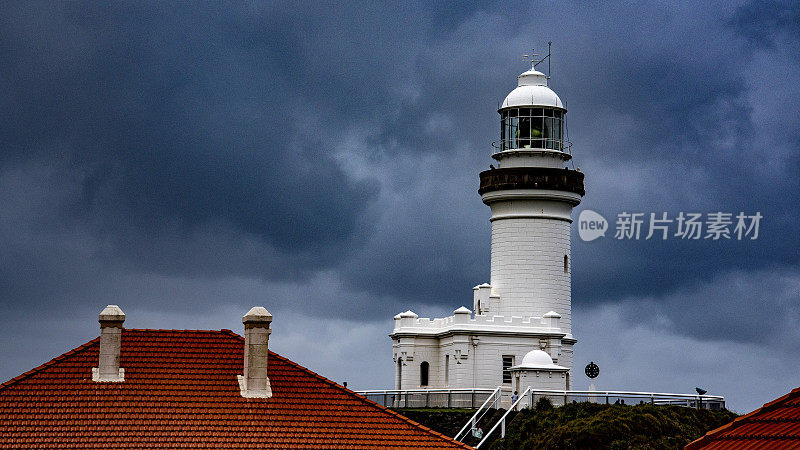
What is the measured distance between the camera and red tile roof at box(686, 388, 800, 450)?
25.4 meters

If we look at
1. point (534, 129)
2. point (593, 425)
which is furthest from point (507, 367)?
point (593, 425)

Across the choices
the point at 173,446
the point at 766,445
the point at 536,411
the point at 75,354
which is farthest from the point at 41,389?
the point at 536,411

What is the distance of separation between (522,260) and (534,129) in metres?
6.38

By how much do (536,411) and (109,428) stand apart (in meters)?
29.1

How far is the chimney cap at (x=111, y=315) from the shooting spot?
36188 millimetres

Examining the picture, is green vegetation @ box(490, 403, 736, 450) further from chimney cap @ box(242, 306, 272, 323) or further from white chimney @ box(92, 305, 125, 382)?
white chimney @ box(92, 305, 125, 382)

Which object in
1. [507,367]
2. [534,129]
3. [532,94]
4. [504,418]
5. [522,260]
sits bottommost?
[504,418]

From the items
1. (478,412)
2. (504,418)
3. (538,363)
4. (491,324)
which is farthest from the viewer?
(491,324)

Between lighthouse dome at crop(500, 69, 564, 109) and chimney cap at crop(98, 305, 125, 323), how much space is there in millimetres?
39379

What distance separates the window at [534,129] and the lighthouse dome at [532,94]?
0.29 metres

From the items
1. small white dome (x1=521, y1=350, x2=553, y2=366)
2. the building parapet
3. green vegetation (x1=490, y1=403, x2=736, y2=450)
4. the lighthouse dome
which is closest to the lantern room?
the lighthouse dome

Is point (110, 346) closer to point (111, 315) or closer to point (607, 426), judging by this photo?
point (111, 315)

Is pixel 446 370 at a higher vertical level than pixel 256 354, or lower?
higher

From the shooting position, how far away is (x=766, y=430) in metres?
26.4
